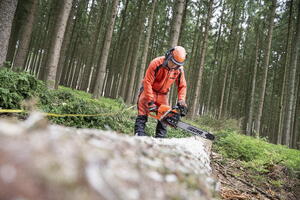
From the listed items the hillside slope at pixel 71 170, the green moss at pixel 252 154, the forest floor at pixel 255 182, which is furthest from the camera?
the green moss at pixel 252 154

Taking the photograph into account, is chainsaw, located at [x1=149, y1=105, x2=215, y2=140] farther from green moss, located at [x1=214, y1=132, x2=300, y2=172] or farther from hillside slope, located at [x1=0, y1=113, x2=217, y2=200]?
hillside slope, located at [x1=0, y1=113, x2=217, y2=200]

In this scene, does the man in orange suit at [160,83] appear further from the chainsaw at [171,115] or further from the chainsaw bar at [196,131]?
the chainsaw bar at [196,131]

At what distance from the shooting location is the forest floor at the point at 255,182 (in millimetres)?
3537

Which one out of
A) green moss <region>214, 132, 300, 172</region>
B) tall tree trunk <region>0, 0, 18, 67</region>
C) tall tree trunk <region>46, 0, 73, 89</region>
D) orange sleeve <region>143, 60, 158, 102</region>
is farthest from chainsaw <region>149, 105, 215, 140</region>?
tall tree trunk <region>0, 0, 18, 67</region>

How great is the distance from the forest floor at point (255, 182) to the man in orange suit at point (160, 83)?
1.59m

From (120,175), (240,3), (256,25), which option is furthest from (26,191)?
(256,25)

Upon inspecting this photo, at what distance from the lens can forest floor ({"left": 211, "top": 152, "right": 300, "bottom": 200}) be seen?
3.54 metres

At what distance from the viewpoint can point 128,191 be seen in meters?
0.78

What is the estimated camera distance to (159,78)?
4.81 meters

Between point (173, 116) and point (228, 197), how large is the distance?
1.81 m

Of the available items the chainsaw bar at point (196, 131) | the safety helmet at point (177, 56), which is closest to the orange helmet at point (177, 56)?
the safety helmet at point (177, 56)

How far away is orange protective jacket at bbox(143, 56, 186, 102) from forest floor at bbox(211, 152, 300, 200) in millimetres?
1843

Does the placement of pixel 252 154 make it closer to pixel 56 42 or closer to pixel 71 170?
pixel 71 170

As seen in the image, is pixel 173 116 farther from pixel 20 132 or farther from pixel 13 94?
pixel 20 132
